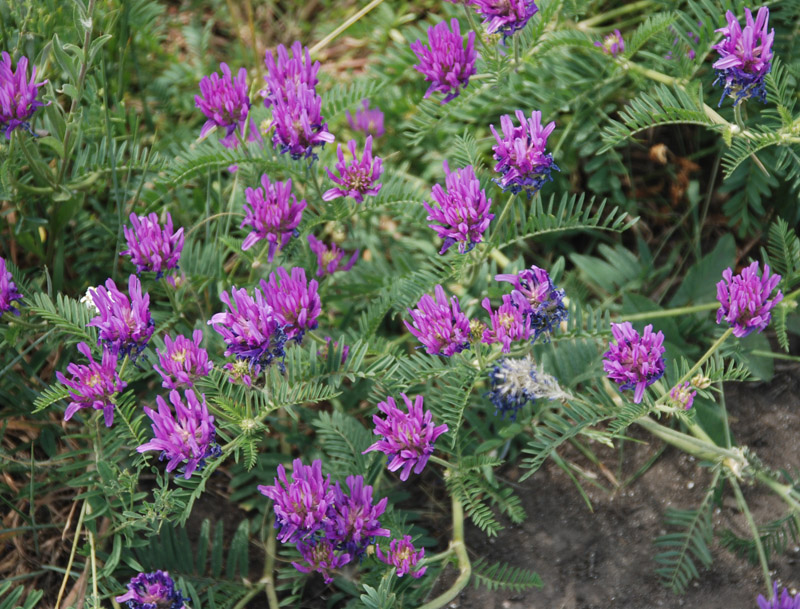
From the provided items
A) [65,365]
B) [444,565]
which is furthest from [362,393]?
[65,365]

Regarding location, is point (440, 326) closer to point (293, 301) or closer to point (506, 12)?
point (293, 301)

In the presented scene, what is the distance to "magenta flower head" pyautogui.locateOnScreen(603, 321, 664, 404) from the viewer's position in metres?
1.96

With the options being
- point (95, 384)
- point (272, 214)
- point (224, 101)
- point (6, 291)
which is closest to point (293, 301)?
point (272, 214)

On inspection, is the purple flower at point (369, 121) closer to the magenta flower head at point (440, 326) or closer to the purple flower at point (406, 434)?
the magenta flower head at point (440, 326)

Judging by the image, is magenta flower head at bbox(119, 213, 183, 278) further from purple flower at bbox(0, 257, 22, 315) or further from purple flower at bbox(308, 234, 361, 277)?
purple flower at bbox(308, 234, 361, 277)

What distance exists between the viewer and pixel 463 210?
82.0 inches

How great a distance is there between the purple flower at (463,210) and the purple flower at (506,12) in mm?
405

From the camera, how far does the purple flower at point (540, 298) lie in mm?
2096

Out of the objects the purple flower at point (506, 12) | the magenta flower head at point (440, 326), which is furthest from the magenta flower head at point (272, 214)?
the purple flower at point (506, 12)

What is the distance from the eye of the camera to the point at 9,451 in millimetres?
2559

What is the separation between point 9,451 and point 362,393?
1.08 m

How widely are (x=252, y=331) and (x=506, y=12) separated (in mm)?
1051

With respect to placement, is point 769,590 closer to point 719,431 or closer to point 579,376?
point 719,431

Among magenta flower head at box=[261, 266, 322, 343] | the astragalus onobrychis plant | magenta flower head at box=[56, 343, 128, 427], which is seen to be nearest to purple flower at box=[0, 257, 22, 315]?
the astragalus onobrychis plant
